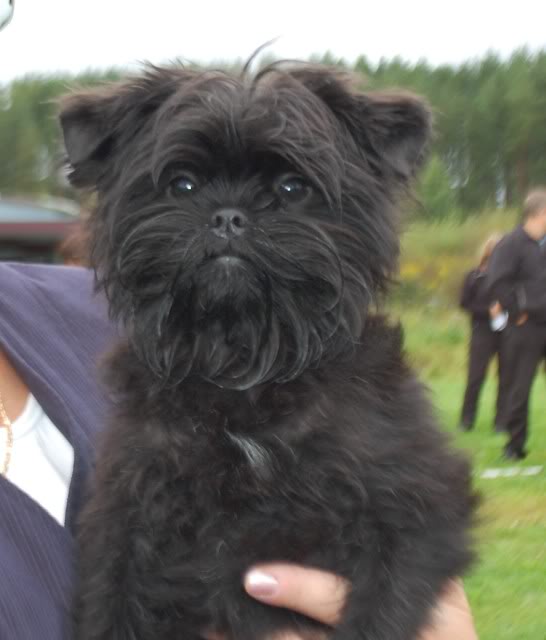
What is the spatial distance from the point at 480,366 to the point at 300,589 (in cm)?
930

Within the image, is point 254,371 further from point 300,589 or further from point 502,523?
point 502,523

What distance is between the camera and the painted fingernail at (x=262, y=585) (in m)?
1.95

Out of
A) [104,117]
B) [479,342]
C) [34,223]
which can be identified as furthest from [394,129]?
[479,342]

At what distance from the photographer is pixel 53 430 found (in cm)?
240

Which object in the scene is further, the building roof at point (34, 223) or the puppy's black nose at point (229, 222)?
the building roof at point (34, 223)

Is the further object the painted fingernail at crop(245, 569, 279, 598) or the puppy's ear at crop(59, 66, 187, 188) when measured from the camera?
the puppy's ear at crop(59, 66, 187, 188)

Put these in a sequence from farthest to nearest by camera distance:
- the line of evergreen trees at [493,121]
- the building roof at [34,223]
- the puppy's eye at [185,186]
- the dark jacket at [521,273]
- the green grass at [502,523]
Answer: the line of evergreen trees at [493,121], the building roof at [34,223], the dark jacket at [521,273], the green grass at [502,523], the puppy's eye at [185,186]

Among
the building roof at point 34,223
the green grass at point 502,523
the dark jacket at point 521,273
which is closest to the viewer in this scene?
the green grass at point 502,523

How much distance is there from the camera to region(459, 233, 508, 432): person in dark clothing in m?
10.4

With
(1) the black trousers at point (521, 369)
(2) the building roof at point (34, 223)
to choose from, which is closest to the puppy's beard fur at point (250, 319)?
(2) the building roof at point (34, 223)

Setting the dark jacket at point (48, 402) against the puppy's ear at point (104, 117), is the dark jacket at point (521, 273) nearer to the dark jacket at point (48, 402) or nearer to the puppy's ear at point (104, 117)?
the dark jacket at point (48, 402)

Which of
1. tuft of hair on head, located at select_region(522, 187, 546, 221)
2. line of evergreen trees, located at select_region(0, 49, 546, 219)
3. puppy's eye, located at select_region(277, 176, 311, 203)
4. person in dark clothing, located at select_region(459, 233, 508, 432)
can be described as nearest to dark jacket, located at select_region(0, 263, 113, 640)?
puppy's eye, located at select_region(277, 176, 311, 203)

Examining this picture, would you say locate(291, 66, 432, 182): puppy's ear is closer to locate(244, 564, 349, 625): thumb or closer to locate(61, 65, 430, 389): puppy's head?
locate(61, 65, 430, 389): puppy's head

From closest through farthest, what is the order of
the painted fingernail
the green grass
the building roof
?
the painted fingernail → the green grass → the building roof
